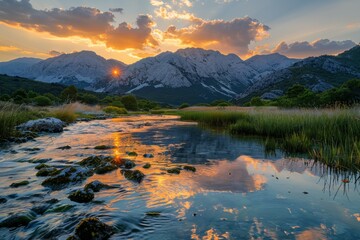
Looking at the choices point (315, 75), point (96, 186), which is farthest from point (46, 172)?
point (315, 75)

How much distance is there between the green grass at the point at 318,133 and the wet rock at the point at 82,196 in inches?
345

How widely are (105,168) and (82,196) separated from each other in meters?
2.81

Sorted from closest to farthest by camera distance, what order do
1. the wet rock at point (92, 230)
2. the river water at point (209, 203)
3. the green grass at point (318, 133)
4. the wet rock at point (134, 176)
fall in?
the wet rock at point (92, 230), the river water at point (209, 203), the wet rock at point (134, 176), the green grass at point (318, 133)

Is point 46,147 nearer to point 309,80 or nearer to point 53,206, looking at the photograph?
point 53,206

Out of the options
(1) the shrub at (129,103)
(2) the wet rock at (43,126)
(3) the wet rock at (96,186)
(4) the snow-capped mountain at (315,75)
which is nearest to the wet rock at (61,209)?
(3) the wet rock at (96,186)

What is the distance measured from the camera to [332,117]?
15297 mm

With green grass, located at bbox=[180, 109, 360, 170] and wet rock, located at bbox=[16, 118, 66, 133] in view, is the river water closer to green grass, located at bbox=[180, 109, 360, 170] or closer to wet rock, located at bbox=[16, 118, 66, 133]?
green grass, located at bbox=[180, 109, 360, 170]

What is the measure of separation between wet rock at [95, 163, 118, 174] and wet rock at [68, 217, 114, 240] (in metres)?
4.37

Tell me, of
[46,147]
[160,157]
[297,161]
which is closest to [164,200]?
[160,157]

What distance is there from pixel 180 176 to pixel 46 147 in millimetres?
9400

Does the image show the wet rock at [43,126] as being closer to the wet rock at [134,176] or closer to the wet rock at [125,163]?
the wet rock at [125,163]

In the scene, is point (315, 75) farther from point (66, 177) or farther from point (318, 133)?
point (66, 177)

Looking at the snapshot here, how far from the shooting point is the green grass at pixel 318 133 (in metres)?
9.85

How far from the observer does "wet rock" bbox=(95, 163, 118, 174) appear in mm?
8840
